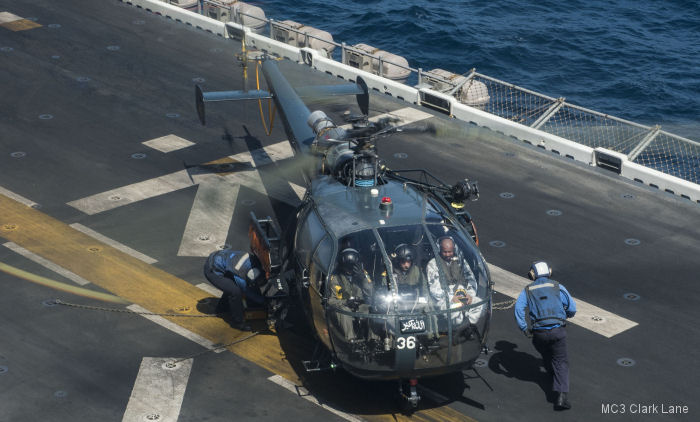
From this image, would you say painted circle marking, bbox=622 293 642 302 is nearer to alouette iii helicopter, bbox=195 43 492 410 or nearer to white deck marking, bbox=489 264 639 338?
white deck marking, bbox=489 264 639 338

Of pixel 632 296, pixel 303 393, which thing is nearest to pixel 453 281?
pixel 303 393

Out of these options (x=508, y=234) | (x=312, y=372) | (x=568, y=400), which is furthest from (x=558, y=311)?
(x=508, y=234)

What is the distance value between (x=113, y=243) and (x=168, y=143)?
6.17 meters

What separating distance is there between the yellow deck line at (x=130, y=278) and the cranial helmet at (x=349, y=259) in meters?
2.67

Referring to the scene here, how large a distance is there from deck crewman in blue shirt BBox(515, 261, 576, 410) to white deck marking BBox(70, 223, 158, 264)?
8924mm

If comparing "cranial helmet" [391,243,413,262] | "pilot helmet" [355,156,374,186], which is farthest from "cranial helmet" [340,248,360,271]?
"pilot helmet" [355,156,374,186]

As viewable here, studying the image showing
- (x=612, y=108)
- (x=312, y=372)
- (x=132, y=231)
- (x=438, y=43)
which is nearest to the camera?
(x=312, y=372)

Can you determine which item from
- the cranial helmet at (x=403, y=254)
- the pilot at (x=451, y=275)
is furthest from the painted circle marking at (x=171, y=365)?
the pilot at (x=451, y=275)

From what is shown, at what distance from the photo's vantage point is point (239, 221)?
73.6 feet

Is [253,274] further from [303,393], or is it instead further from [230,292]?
[303,393]

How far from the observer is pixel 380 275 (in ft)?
48.5

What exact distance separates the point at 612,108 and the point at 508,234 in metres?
25.9

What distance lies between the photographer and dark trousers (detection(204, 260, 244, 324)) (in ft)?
57.9

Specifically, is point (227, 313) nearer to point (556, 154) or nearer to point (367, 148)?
point (367, 148)
